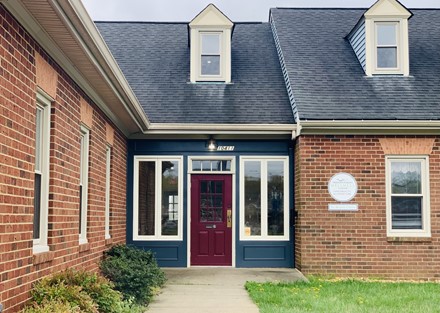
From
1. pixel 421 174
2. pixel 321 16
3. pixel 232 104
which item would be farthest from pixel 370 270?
pixel 321 16

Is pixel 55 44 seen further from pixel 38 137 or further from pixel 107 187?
pixel 107 187

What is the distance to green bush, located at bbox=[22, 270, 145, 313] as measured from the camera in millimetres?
5453

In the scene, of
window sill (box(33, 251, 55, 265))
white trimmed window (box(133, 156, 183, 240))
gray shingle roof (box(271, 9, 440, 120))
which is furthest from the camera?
white trimmed window (box(133, 156, 183, 240))

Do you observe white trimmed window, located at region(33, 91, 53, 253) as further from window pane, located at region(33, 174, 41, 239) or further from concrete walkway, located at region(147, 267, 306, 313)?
concrete walkway, located at region(147, 267, 306, 313)

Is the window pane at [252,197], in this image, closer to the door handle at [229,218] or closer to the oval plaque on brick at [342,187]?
the door handle at [229,218]

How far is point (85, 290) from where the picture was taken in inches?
251

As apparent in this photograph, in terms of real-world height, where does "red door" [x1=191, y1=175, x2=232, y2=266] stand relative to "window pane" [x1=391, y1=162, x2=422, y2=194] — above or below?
below

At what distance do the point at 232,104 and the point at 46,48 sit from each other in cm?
747

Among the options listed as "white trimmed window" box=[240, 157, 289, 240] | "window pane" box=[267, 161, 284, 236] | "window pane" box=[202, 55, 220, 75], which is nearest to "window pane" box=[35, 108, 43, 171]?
"white trimmed window" box=[240, 157, 289, 240]

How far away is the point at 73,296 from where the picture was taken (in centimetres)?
582

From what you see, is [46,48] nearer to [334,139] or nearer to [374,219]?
[334,139]

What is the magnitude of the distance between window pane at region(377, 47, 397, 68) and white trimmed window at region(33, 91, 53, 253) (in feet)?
31.0

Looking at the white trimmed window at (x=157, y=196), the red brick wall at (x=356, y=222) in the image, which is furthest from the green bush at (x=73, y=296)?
the white trimmed window at (x=157, y=196)

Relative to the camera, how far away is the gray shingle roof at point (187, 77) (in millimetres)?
13203
